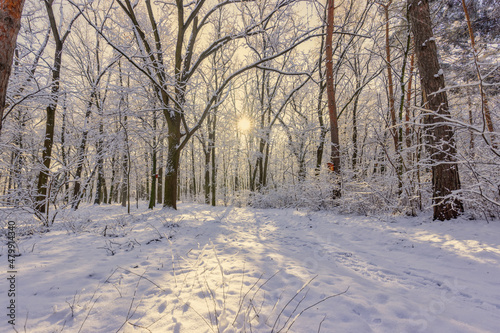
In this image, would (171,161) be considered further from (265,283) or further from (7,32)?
(265,283)

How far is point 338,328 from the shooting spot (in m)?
1.62

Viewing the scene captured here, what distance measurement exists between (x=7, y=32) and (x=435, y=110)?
22.7 feet

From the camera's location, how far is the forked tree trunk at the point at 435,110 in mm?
4441

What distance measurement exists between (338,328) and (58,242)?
4.75 m

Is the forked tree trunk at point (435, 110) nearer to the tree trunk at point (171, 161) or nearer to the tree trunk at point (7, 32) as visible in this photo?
the tree trunk at point (7, 32)

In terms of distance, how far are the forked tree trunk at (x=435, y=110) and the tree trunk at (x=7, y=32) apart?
20.5 ft

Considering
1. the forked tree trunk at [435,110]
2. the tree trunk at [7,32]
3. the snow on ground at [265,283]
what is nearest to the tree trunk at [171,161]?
the snow on ground at [265,283]

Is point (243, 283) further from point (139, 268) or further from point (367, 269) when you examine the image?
point (367, 269)

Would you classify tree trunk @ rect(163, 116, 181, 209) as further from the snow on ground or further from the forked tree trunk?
the forked tree trunk

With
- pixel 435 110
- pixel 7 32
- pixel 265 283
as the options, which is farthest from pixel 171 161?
pixel 435 110

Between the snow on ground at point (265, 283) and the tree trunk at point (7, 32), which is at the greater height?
the tree trunk at point (7, 32)

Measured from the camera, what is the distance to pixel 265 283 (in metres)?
2.34

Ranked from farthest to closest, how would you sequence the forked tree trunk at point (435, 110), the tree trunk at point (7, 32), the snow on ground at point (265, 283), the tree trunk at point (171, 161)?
1. the tree trunk at point (171, 161)
2. the forked tree trunk at point (435, 110)
3. the snow on ground at point (265, 283)
4. the tree trunk at point (7, 32)

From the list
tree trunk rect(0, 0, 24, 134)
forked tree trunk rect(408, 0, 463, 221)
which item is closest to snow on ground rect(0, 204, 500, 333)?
forked tree trunk rect(408, 0, 463, 221)
